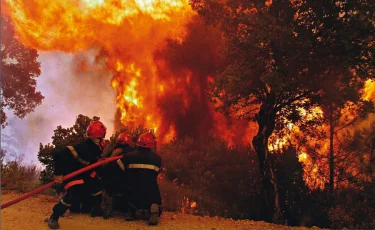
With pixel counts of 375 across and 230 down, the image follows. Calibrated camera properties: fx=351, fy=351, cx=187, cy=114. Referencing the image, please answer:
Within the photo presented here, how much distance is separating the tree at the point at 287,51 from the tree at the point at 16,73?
12.6m

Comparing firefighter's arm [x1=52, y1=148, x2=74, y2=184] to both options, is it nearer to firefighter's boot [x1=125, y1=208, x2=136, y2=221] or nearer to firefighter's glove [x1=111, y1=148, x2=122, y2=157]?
firefighter's glove [x1=111, y1=148, x2=122, y2=157]

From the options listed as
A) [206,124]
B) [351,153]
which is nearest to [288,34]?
[351,153]

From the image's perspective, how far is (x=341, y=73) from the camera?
10.8 metres

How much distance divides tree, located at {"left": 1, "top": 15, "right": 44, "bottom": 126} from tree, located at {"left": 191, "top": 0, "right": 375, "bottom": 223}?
496 inches

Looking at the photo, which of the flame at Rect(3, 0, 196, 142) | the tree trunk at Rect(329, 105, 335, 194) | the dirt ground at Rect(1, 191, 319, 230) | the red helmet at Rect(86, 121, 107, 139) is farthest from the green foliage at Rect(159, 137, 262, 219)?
the red helmet at Rect(86, 121, 107, 139)

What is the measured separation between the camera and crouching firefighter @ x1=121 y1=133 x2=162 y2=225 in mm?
8156

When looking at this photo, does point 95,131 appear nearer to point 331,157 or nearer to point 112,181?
point 112,181

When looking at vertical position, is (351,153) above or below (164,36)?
below

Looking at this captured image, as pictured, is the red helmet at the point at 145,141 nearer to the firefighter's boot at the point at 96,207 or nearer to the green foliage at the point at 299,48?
the firefighter's boot at the point at 96,207

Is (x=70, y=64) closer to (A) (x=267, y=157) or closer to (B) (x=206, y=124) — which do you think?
(B) (x=206, y=124)

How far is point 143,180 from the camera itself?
816 cm

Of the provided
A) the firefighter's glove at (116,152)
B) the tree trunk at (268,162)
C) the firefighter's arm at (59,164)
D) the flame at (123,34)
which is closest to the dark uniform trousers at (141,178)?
the firefighter's glove at (116,152)

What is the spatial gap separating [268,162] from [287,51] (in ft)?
12.2

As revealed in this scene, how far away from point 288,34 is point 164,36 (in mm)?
10062
